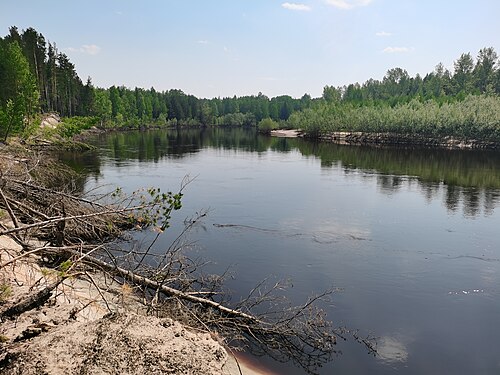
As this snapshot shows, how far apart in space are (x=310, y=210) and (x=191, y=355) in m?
21.0

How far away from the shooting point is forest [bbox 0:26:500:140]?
51.3m

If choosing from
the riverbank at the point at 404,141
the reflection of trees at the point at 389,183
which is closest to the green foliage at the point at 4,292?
the reflection of trees at the point at 389,183

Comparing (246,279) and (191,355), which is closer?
(191,355)

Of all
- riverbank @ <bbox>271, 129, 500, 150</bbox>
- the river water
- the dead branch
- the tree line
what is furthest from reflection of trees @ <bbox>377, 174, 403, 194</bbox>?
the tree line

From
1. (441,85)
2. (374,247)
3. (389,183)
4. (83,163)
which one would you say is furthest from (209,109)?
(374,247)

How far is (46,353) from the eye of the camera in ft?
15.3

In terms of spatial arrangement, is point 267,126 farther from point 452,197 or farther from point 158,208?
point 158,208

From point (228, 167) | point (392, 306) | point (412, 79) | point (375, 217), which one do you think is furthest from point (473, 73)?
point (392, 306)

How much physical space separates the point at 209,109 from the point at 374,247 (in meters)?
150

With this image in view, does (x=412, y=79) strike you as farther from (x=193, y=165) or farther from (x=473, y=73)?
(x=193, y=165)

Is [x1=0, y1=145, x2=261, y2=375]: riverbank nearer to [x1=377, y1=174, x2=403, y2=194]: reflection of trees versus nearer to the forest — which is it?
[x1=377, y1=174, x2=403, y2=194]: reflection of trees

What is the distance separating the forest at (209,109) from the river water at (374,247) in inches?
778

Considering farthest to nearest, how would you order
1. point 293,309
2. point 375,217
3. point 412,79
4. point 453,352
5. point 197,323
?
1. point 412,79
2. point 375,217
3. point 293,309
4. point 453,352
5. point 197,323

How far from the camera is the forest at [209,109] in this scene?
5131 cm
